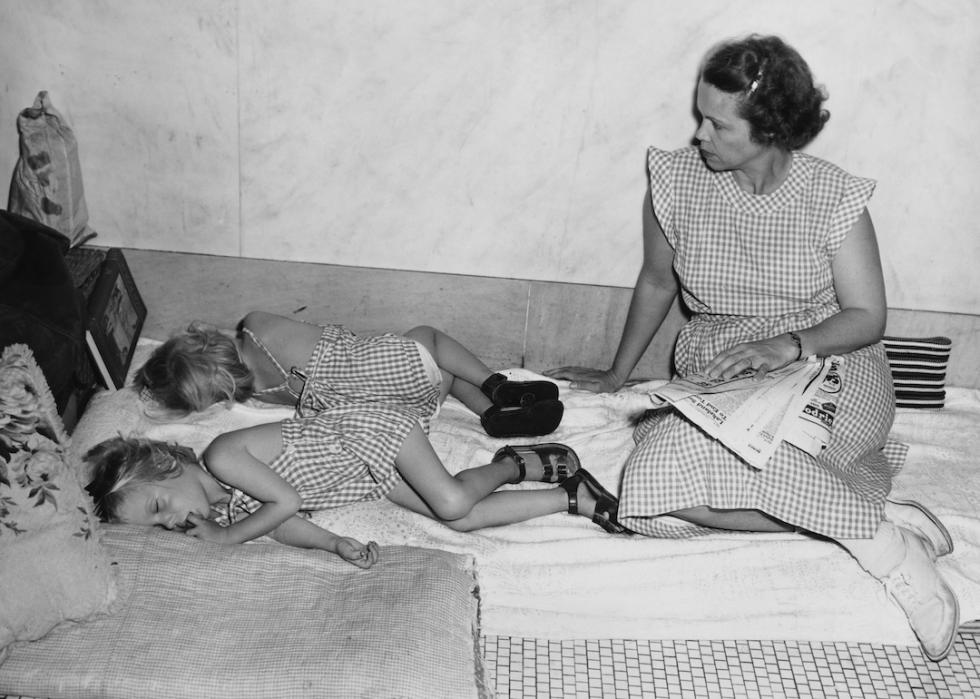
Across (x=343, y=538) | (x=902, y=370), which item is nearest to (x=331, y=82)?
(x=343, y=538)

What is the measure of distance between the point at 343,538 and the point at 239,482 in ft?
0.85

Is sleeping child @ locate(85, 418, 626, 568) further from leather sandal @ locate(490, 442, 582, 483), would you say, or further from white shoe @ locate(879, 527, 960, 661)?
white shoe @ locate(879, 527, 960, 661)

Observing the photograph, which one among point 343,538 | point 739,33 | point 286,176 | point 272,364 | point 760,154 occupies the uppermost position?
point 739,33

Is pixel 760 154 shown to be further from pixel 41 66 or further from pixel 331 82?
pixel 41 66

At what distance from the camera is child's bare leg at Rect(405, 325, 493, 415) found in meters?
2.57

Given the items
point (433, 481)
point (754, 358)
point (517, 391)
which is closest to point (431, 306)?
point (517, 391)

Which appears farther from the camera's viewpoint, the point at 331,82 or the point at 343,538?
the point at 331,82

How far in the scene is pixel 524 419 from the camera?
2471 mm

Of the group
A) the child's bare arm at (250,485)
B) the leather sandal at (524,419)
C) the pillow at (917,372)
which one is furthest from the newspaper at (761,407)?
the child's bare arm at (250,485)

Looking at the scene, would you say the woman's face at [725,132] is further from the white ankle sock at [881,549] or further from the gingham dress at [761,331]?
the white ankle sock at [881,549]

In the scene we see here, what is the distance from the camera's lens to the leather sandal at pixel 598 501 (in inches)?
86.0

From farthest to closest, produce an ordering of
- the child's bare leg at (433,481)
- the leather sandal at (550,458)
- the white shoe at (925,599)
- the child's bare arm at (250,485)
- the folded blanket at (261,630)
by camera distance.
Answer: the leather sandal at (550,458), the child's bare leg at (433,481), the child's bare arm at (250,485), the white shoe at (925,599), the folded blanket at (261,630)

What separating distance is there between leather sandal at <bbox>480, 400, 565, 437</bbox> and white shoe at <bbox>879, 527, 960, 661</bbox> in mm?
861

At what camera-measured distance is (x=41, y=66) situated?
2527 millimetres
